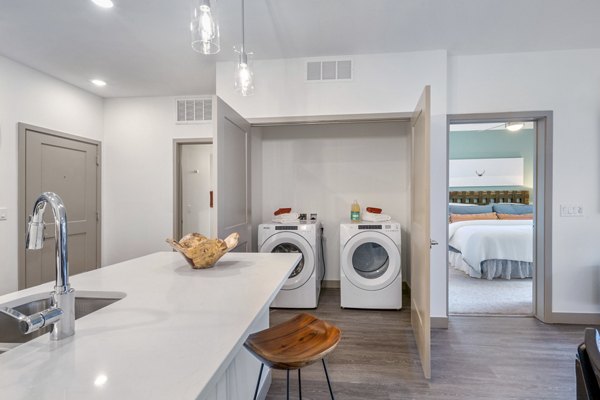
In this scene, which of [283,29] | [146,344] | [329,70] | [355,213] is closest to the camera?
[146,344]

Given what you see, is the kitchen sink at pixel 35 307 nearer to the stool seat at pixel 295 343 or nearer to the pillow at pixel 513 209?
the stool seat at pixel 295 343

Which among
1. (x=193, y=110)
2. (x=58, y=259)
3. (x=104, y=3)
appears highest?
(x=104, y=3)

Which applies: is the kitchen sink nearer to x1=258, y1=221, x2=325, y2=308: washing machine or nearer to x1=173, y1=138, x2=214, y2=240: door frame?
x1=258, y1=221, x2=325, y2=308: washing machine

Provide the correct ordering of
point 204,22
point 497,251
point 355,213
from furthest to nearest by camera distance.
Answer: point 497,251
point 355,213
point 204,22

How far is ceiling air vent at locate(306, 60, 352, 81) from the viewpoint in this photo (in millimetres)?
2963

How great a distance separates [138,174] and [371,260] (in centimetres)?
309

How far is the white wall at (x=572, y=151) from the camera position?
9.32ft

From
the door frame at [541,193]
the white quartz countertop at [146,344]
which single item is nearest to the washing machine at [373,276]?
the door frame at [541,193]

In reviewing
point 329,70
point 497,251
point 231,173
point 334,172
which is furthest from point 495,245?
point 231,173

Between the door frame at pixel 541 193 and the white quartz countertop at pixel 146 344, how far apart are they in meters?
2.44

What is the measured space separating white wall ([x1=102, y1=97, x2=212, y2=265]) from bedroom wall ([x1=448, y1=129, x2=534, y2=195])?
5.17 m

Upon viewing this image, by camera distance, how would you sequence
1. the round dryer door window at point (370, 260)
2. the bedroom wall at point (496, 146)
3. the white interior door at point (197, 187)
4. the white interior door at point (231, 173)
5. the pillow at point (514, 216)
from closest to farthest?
the white interior door at point (231, 173) → the round dryer door window at point (370, 260) → the white interior door at point (197, 187) → the pillow at point (514, 216) → the bedroom wall at point (496, 146)

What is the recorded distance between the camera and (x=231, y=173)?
2.54 m

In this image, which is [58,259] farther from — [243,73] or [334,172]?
[334,172]
